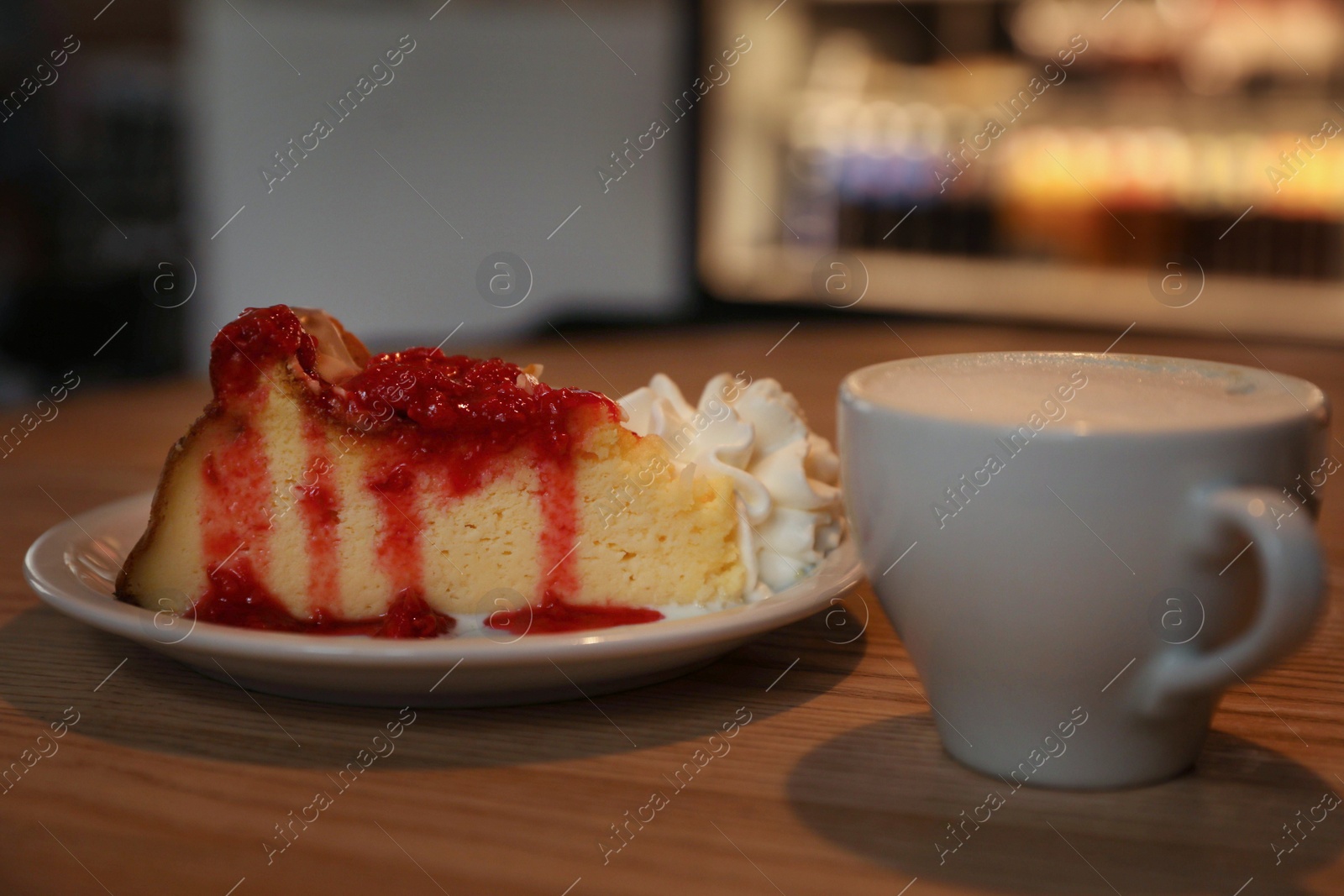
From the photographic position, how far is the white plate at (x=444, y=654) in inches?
26.0

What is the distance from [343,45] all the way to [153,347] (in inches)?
48.3

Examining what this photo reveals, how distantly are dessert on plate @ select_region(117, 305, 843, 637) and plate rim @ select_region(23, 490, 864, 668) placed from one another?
9cm

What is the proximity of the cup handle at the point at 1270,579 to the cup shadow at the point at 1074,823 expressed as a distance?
72 millimetres

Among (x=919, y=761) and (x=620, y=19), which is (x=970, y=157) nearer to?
(x=620, y=19)

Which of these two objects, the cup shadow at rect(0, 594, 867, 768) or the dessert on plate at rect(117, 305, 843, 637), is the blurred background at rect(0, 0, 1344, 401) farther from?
the cup shadow at rect(0, 594, 867, 768)

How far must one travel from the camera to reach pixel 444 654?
0.66 meters

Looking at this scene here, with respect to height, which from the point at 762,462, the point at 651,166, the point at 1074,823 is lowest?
the point at 1074,823

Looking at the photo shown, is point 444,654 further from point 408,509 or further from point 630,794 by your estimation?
point 408,509

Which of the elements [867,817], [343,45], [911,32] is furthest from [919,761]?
[343,45]

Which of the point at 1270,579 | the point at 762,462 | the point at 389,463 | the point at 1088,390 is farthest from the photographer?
the point at 762,462

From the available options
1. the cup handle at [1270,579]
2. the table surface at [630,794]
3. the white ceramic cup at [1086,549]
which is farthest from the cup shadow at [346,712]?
the cup handle at [1270,579]

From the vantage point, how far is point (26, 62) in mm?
4270

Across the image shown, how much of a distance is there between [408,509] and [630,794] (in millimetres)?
328

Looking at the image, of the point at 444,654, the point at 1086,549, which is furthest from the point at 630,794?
the point at 1086,549
